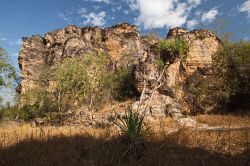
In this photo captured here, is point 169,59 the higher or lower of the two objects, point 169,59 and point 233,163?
the higher

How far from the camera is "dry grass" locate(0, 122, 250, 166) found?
5.06m

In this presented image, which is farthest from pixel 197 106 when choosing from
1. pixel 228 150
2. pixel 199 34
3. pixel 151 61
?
pixel 228 150

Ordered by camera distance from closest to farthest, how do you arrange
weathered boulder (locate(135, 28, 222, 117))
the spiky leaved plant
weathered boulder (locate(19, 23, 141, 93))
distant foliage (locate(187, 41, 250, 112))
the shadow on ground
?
1. the shadow on ground
2. the spiky leaved plant
3. distant foliage (locate(187, 41, 250, 112))
4. weathered boulder (locate(135, 28, 222, 117))
5. weathered boulder (locate(19, 23, 141, 93))

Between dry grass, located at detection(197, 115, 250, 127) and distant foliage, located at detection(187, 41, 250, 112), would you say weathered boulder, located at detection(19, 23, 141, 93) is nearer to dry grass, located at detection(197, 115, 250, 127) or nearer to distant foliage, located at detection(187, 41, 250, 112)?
distant foliage, located at detection(187, 41, 250, 112)

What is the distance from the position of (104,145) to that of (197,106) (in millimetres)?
24989

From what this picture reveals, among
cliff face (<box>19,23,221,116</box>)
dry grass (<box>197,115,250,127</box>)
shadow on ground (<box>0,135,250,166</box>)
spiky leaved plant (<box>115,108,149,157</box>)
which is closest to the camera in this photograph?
shadow on ground (<box>0,135,250,166</box>)

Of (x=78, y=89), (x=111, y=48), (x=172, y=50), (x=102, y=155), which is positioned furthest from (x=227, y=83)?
(x=102, y=155)

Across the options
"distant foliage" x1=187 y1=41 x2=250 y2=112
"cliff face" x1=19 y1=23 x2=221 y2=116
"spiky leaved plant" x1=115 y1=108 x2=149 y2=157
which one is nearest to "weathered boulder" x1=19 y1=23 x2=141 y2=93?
"cliff face" x1=19 y1=23 x2=221 y2=116

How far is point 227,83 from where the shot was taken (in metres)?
29.0

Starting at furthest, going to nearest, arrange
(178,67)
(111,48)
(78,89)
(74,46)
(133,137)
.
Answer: (111,48), (74,46), (178,67), (78,89), (133,137)

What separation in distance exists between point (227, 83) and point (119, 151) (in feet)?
84.3

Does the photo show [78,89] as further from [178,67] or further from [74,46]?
[74,46]

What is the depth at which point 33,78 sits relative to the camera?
46531mm

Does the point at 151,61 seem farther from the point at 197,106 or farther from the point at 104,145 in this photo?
the point at 104,145
